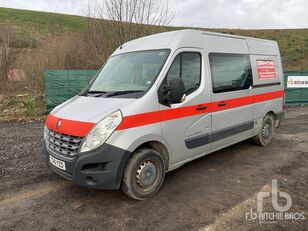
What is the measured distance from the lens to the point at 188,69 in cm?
427

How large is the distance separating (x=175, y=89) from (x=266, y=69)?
11.2ft

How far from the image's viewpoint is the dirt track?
129 inches

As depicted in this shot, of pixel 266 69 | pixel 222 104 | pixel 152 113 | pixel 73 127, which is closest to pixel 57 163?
pixel 73 127

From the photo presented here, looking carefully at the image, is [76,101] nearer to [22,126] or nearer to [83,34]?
[22,126]

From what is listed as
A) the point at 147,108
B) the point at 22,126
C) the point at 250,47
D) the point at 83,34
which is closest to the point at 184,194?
the point at 147,108

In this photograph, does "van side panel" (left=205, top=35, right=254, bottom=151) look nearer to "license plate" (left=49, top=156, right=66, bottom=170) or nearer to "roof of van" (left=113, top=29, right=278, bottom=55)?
"roof of van" (left=113, top=29, right=278, bottom=55)

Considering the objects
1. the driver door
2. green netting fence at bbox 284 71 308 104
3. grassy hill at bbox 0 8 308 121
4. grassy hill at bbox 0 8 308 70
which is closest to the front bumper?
the driver door

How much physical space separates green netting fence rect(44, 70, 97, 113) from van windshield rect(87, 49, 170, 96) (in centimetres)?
640

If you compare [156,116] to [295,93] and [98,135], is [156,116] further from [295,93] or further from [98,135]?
[295,93]

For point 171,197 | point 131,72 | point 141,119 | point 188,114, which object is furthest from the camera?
point 131,72

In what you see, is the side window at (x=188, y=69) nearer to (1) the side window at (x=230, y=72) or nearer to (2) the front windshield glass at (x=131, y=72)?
(2) the front windshield glass at (x=131, y=72)

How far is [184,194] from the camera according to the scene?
13.2ft

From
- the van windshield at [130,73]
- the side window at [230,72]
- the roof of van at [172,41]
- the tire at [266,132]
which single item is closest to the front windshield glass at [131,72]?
the van windshield at [130,73]

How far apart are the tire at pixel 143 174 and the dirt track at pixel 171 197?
0.52 ft
